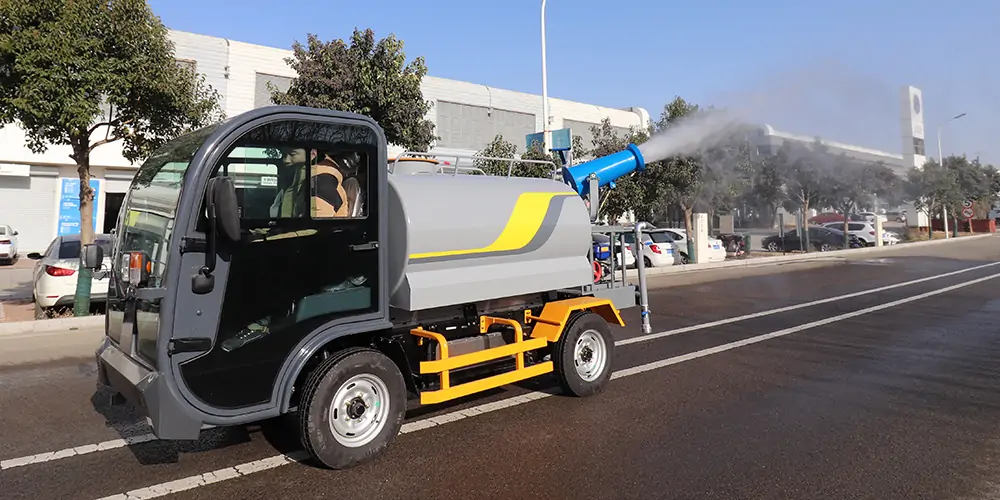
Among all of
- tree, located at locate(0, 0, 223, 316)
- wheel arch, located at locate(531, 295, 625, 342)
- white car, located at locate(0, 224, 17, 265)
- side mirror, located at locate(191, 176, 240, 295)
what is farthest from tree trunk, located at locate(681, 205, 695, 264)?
white car, located at locate(0, 224, 17, 265)

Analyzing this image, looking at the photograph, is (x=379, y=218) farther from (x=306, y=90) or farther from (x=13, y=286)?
(x=13, y=286)

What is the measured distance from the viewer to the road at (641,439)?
370 centimetres

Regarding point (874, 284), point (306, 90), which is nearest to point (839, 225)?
point (874, 284)

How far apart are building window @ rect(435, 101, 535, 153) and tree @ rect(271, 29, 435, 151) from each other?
63.9ft

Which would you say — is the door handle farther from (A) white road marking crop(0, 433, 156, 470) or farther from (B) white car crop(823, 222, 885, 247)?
(B) white car crop(823, 222, 885, 247)

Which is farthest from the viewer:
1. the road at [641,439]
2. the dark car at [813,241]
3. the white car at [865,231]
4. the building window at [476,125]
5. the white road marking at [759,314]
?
the white car at [865,231]

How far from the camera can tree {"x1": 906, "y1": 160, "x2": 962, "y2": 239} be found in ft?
133

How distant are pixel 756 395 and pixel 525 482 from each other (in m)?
3.05

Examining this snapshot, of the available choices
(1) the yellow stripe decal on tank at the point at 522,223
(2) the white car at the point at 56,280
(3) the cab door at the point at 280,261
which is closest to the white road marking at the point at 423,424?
(3) the cab door at the point at 280,261

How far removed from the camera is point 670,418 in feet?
16.4

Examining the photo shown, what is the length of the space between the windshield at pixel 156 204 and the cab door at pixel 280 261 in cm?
25

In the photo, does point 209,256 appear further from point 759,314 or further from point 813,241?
point 813,241

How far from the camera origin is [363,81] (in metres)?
12.3

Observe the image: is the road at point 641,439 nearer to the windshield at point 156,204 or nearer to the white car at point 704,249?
the windshield at point 156,204
